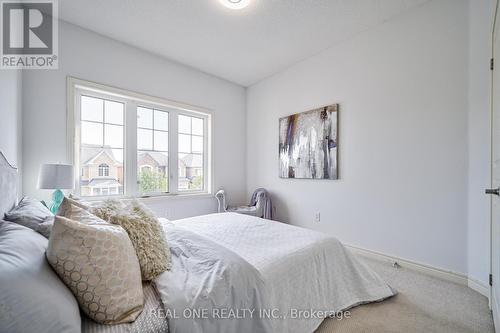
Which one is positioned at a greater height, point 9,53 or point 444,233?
point 9,53

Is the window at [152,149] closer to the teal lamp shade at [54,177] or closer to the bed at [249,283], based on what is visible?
the teal lamp shade at [54,177]

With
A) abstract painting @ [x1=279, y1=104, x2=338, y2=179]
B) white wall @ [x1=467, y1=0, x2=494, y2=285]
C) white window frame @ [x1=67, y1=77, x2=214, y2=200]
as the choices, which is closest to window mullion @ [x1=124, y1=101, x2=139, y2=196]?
white window frame @ [x1=67, y1=77, x2=214, y2=200]

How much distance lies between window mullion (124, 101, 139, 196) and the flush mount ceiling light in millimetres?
1833

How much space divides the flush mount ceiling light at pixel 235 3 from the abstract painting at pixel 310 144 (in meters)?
1.64

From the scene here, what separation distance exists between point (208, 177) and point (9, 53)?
2.67 m

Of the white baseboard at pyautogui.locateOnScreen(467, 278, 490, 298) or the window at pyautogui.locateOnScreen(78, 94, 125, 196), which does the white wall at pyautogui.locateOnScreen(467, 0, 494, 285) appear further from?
the window at pyautogui.locateOnScreen(78, 94, 125, 196)

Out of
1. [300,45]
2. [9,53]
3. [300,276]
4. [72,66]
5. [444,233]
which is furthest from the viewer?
[300,45]

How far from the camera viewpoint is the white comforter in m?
1.00

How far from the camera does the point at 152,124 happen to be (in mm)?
3273

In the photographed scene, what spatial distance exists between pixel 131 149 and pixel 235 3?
7.43 ft

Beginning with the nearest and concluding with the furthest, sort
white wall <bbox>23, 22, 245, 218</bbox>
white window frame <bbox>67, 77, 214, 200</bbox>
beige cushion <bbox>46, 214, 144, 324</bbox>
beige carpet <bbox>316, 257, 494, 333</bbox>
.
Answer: beige cushion <bbox>46, 214, 144, 324</bbox> < beige carpet <bbox>316, 257, 494, 333</bbox> < white wall <bbox>23, 22, 245, 218</bbox> < white window frame <bbox>67, 77, 214, 200</bbox>

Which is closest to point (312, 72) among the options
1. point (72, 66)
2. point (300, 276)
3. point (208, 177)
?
point (208, 177)

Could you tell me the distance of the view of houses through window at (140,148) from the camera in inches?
108

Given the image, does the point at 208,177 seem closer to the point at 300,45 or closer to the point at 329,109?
the point at 329,109
